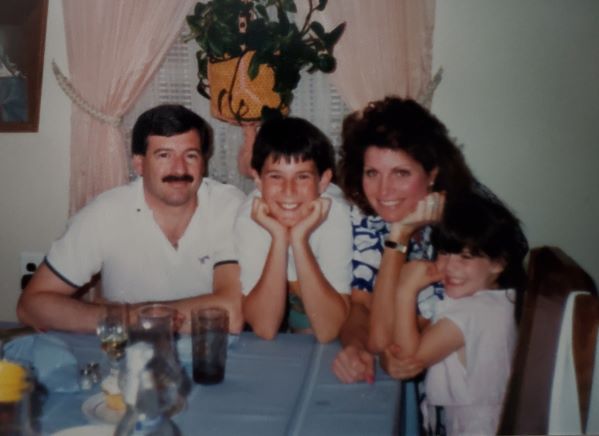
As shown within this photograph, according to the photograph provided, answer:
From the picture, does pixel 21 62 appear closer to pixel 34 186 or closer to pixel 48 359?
pixel 34 186

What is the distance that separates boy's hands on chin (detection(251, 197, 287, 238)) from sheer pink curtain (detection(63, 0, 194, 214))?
1.19 meters

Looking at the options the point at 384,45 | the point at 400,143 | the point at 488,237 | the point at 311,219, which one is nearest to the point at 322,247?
the point at 311,219

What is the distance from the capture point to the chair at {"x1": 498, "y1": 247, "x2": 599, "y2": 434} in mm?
875

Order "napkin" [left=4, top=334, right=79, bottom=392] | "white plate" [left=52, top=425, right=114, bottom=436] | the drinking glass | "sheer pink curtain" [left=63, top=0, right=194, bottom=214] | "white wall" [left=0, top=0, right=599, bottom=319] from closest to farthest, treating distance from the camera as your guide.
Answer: "white plate" [left=52, top=425, right=114, bottom=436], "napkin" [left=4, top=334, right=79, bottom=392], the drinking glass, "white wall" [left=0, top=0, right=599, bottom=319], "sheer pink curtain" [left=63, top=0, right=194, bottom=214]

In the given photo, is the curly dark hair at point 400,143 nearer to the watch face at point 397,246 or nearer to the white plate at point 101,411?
the watch face at point 397,246

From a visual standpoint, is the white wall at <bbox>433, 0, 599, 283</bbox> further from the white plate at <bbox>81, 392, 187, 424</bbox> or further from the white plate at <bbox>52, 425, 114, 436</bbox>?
the white plate at <bbox>52, 425, 114, 436</bbox>

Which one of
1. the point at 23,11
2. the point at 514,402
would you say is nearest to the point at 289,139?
the point at 514,402

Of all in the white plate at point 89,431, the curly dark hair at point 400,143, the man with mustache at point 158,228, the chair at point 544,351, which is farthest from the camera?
the man with mustache at point 158,228

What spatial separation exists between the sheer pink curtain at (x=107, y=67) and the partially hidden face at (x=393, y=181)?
1.29 m

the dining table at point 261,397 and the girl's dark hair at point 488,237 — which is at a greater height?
the girl's dark hair at point 488,237

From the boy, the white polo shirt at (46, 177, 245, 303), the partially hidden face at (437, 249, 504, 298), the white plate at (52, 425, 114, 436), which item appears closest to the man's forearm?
the white polo shirt at (46, 177, 245, 303)

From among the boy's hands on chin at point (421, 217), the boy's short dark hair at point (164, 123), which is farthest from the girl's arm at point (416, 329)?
the boy's short dark hair at point (164, 123)

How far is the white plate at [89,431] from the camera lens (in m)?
0.98

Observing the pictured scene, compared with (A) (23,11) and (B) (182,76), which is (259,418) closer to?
(B) (182,76)
